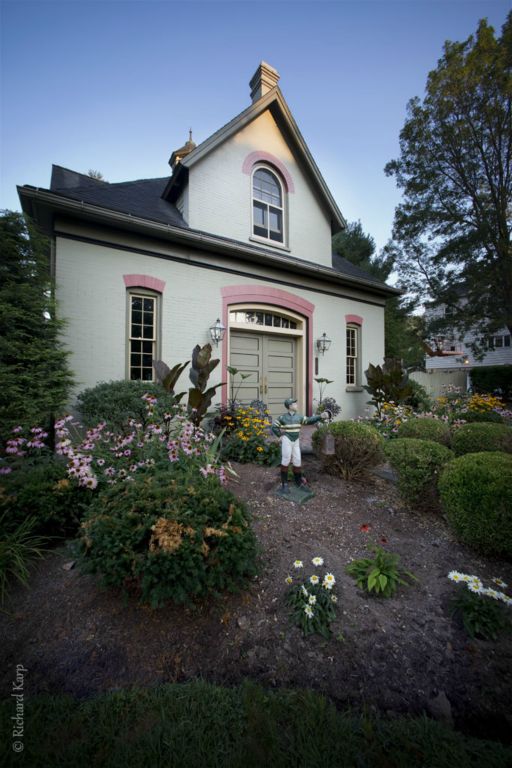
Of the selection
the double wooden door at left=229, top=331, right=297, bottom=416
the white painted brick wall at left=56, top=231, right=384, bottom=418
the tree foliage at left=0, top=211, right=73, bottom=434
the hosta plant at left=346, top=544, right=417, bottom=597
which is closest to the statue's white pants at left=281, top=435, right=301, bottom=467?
the hosta plant at left=346, top=544, right=417, bottom=597

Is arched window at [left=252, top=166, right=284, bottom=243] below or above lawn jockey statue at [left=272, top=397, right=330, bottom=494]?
above

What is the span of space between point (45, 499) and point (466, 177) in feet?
62.0

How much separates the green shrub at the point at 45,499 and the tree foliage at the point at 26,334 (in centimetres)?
205

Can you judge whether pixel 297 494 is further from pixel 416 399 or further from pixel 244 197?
pixel 416 399

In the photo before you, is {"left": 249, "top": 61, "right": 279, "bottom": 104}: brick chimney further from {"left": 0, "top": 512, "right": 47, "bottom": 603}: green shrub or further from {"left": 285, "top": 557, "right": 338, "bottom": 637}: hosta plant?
{"left": 285, "top": 557, "right": 338, "bottom": 637}: hosta plant

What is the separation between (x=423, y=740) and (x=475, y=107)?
19379mm

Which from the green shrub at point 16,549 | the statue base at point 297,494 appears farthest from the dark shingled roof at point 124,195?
the statue base at point 297,494

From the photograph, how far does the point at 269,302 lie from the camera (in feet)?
28.0

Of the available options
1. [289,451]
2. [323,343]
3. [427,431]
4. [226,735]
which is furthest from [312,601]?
[323,343]

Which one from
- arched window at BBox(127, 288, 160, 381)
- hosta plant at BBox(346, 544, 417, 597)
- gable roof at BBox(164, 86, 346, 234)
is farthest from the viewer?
gable roof at BBox(164, 86, 346, 234)

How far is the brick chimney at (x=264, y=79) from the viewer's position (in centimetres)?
942

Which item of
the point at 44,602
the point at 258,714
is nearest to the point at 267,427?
the point at 44,602

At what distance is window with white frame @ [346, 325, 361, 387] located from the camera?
35.1ft

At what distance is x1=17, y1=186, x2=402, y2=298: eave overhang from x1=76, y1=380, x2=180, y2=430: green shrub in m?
3.18
